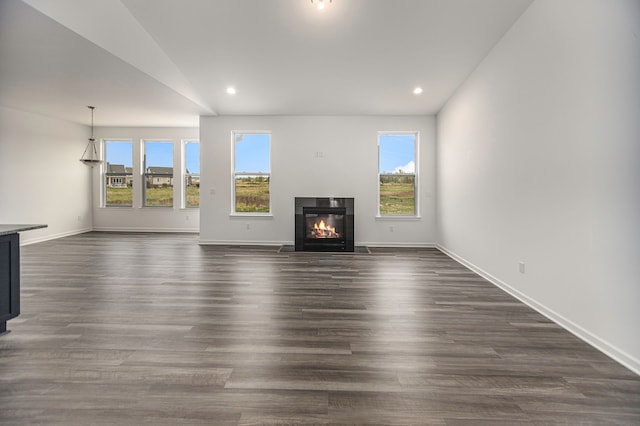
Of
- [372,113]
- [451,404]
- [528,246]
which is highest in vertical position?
[372,113]

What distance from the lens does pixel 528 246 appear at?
3258 millimetres

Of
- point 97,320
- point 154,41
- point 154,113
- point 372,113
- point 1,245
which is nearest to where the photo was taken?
point 1,245

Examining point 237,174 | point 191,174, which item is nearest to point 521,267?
point 237,174

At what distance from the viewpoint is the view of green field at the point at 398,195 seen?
22.5ft

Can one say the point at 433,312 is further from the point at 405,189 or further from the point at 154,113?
the point at 154,113

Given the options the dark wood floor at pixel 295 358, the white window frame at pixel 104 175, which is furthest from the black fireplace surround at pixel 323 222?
the white window frame at pixel 104 175

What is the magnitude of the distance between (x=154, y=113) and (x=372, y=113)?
465cm

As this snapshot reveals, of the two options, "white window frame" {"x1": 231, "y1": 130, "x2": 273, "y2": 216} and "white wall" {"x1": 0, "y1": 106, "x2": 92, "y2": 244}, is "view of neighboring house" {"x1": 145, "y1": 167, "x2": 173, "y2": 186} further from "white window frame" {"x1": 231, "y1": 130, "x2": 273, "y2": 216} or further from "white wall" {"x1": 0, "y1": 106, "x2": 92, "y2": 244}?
"white window frame" {"x1": 231, "y1": 130, "x2": 273, "y2": 216}

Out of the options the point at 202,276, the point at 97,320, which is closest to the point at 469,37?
the point at 202,276

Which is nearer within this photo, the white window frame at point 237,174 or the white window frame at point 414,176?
the white window frame at point 414,176

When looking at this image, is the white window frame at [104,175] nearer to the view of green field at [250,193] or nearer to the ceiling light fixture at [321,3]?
the view of green field at [250,193]

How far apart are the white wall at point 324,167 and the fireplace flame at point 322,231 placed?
1.75ft

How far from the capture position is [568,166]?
2.68 metres

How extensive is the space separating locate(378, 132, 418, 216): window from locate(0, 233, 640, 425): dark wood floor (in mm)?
2937
